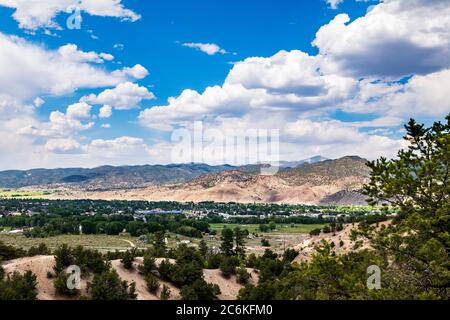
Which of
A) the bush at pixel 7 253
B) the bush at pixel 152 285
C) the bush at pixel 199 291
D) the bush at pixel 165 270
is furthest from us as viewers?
the bush at pixel 165 270

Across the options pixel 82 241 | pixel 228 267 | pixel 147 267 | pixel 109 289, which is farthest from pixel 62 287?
pixel 82 241

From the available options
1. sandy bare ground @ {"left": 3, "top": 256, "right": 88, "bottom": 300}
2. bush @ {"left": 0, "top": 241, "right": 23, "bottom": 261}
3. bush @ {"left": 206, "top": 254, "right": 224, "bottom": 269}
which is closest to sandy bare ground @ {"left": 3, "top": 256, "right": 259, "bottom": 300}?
sandy bare ground @ {"left": 3, "top": 256, "right": 88, "bottom": 300}

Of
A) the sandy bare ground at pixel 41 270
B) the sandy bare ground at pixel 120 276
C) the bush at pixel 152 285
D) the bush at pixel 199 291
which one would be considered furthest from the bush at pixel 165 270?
the sandy bare ground at pixel 41 270

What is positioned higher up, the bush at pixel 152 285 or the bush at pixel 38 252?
the bush at pixel 38 252

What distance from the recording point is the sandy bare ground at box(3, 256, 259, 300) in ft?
139

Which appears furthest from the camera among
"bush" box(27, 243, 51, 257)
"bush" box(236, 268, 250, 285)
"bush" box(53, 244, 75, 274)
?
"bush" box(236, 268, 250, 285)

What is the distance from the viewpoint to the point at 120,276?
48906 millimetres

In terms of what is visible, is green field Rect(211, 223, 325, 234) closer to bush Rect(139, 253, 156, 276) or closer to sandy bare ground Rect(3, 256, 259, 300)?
sandy bare ground Rect(3, 256, 259, 300)

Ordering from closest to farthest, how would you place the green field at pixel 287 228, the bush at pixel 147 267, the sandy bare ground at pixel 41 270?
1. the sandy bare ground at pixel 41 270
2. the bush at pixel 147 267
3. the green field at pixel 287 228

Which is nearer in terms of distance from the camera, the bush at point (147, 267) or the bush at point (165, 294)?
the bush at point (165, 294)

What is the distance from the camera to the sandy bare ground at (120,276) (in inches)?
1663

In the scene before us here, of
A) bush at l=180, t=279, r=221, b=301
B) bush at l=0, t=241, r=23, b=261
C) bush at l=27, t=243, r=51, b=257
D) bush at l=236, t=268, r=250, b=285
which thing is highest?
bush at l=0, t=241, r=23, b=261

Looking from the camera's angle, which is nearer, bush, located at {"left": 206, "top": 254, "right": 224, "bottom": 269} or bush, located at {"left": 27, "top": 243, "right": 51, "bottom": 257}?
bush, located at {"left": 27, "top": 243, "right": 51, "bottom": 257}

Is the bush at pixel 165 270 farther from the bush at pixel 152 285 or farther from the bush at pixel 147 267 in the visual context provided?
the bush at pixel 152 285
